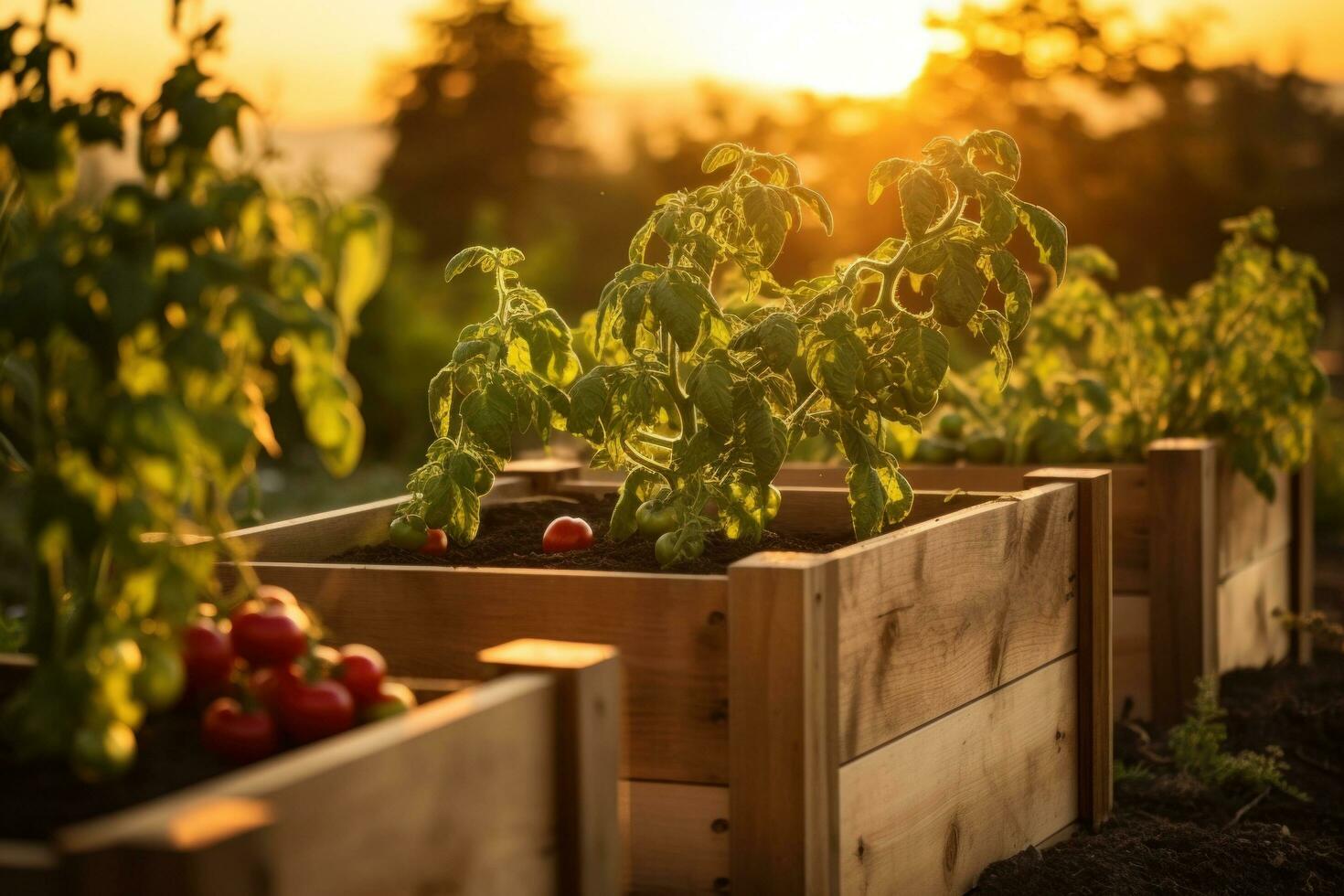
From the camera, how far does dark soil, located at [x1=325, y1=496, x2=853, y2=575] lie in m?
2.58

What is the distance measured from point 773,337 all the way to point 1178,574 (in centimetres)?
208

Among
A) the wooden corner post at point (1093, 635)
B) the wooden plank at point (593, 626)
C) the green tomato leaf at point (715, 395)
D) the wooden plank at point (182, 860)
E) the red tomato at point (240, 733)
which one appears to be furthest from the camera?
the wooden corner post at point (1093, 635)

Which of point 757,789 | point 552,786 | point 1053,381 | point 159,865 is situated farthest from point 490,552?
point 1053,381

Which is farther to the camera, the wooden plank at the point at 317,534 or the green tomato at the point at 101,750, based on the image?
the wooden plank at the point at 317,534

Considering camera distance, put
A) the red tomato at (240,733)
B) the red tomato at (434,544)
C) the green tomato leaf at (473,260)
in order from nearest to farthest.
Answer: the red tomato at (240,733) → the green tomato leaf at (473,260) → the red tomato at (434,544)

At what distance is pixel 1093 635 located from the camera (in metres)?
3.06

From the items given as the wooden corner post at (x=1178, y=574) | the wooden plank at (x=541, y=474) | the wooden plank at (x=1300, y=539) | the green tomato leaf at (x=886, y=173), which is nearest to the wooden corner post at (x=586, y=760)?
the green tomato leaf at (x=886, y=173)

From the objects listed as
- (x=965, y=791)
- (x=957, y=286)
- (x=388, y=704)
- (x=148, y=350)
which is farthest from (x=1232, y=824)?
(x=148, y=350)

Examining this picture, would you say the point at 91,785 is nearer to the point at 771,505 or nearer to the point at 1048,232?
the point at 771,505

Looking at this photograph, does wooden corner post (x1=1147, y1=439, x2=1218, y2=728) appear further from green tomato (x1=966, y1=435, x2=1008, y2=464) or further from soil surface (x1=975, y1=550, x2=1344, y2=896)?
green tomato (x1=966, y1=435, x2=1008, y2=464)

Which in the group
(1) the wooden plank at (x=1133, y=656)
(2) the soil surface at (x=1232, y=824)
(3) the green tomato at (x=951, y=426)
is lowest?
(2) the soil surface at (x=1232, y=824)

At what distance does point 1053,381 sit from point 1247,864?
2028 millimetres

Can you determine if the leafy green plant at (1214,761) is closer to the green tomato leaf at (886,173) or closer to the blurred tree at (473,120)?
the green tomato leaf at (886,173)

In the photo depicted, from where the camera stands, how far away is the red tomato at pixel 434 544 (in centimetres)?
286
